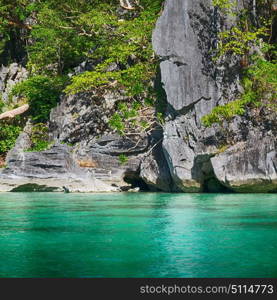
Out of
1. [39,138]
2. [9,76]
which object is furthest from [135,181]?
[9,76]

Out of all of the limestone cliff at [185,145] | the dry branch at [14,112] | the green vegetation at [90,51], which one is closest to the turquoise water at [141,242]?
the limestone cliff at [185,145]

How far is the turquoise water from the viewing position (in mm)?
5266

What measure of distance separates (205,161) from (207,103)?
1.83 metres

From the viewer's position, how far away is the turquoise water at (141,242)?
207 inches

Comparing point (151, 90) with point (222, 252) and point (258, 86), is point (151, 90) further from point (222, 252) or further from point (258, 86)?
point (222, 252)

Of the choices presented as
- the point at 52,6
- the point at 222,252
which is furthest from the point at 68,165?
the point at 222,252

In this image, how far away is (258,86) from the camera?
16531 millimetres

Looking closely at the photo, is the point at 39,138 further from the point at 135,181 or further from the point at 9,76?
the point at 9,76

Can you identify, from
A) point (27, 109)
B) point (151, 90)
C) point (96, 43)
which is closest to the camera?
point (151, 90)

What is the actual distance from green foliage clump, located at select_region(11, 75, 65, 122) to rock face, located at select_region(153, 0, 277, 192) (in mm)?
7321

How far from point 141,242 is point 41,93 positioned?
1756 cm

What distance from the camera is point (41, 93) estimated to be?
2342 cm

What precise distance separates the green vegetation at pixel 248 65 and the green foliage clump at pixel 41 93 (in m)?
8.92

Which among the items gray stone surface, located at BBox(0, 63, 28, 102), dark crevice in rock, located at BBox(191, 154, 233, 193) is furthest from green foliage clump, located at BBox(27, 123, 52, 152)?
dark crevice in rock, located at BBox(191, 154, 233, 193)
